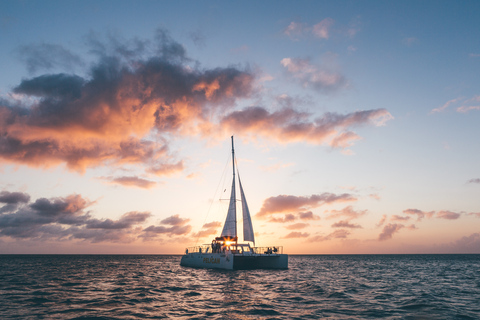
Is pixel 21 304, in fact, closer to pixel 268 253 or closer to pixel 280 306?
pixel 280 306

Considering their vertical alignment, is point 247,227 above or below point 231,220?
below

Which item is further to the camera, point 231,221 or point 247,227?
point 231,221

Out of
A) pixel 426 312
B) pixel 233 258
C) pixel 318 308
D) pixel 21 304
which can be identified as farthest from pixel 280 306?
pixel 233 258

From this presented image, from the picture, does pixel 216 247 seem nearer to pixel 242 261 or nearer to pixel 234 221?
pixel 234 221

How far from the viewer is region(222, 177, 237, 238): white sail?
171ft

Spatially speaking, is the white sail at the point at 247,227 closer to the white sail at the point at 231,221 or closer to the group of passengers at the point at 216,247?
the white sail at the point at 231,221

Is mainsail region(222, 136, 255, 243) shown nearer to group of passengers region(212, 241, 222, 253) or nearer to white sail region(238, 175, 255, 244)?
white sail region(238, 175, 255, 244)

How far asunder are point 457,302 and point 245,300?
15.9m

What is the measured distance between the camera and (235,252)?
1901 inches

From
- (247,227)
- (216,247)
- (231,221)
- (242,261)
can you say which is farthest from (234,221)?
(242,261)

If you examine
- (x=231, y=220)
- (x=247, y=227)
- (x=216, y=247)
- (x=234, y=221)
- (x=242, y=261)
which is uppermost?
(x=231, y=220)

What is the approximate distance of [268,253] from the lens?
48.5 meters

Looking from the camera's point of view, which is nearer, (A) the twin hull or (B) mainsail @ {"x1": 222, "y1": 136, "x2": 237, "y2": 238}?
(A) the twin hull

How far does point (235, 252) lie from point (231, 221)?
242 inches
